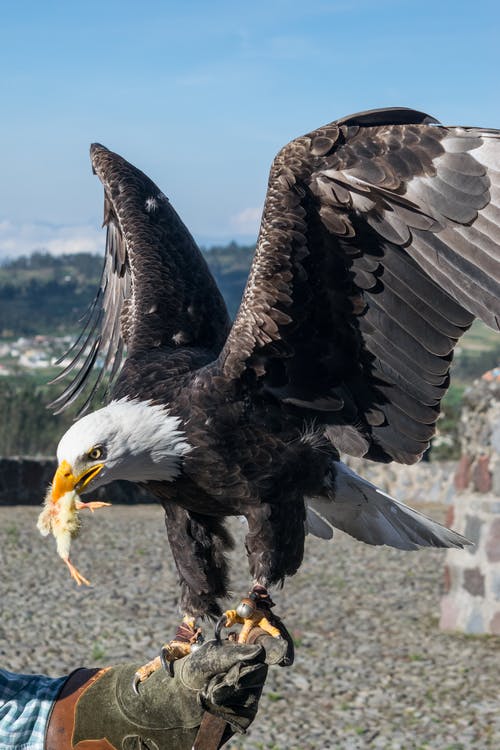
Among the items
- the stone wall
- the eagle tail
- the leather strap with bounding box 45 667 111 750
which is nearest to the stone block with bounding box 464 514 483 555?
the stone wall

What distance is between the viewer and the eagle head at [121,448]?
3.24 m

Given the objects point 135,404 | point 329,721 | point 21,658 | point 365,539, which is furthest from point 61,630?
point 135,404

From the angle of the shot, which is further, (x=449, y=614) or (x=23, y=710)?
(x=449, y=614)

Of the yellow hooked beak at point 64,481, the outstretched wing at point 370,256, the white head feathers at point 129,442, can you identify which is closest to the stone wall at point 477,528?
the outstretched wing at point 370,256

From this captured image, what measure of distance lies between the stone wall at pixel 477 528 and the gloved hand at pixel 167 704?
17.8 ft

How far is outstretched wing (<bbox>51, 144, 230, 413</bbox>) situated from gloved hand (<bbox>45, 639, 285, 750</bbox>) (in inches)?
51.6

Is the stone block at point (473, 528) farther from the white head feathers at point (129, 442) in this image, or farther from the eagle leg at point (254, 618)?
the white head feathers at point (129, 442)

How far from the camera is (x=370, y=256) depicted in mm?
3740

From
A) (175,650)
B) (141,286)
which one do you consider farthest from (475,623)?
(175,650)

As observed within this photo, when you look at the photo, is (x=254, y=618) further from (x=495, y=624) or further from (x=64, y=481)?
(x=495, y=624)

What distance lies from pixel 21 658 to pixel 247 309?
5.54m

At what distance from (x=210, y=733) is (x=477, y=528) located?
18.4ft

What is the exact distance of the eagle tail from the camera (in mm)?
4125

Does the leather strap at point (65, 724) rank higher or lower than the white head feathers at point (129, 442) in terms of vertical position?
lower
